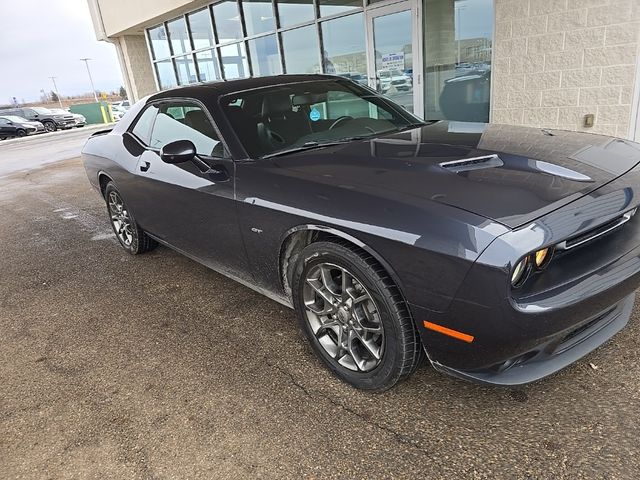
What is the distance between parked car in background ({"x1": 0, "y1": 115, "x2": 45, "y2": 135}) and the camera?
27594 millimetres

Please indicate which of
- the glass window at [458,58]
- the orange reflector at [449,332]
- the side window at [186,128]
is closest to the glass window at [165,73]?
the glass window at [458,58]

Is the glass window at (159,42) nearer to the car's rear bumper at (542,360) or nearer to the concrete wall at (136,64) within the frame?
the concrete wall at (136,64)

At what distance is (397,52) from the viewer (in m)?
7.25

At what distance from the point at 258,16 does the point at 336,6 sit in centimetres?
261

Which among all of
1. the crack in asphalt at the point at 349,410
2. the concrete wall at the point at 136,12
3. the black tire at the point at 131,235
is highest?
the concrete wall at the point at 136,12

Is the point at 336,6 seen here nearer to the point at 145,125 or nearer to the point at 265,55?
the point at 265,55

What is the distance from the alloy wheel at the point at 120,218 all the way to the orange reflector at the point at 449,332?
3.28m

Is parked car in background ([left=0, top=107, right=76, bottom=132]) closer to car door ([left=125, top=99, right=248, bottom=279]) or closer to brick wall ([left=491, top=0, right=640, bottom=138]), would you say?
car door ([left=125, top=99, right=248, bottom=279])

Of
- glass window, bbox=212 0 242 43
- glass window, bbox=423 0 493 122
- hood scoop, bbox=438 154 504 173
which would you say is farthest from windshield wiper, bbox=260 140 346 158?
glass window, bbox=212 0 242 43

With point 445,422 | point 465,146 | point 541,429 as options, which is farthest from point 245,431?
point 465,146

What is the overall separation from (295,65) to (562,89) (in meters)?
5.67

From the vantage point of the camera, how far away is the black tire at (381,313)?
79.0 inches


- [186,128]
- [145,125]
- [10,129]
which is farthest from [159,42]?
[10,129]

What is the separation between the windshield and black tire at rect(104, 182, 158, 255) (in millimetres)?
1777
